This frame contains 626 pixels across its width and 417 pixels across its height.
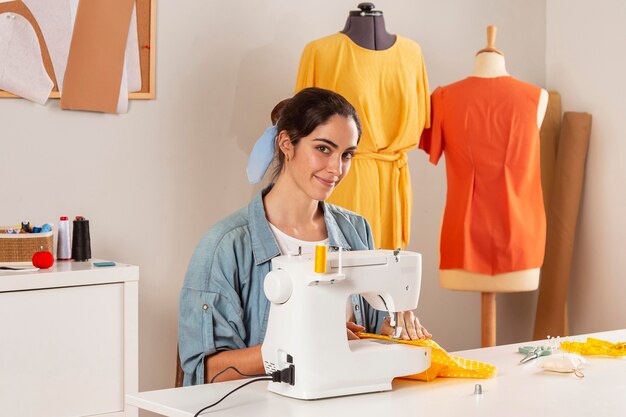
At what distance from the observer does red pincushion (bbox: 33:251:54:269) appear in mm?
3017

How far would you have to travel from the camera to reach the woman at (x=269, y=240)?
243cm

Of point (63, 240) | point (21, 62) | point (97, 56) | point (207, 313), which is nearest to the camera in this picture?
point (207, 313)

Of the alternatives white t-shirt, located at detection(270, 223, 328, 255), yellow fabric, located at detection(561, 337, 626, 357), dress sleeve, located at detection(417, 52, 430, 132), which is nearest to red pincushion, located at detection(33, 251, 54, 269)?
white t-shirt, located at detection(270, 223, 328, 255)

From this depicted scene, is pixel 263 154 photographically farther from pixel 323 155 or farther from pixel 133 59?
pixel 133 59

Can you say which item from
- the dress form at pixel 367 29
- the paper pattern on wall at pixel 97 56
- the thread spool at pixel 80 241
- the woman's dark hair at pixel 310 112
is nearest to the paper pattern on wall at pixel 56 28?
the paper pattern on wall at pixel 97 56

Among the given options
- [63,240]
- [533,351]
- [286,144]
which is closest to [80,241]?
[63,240]

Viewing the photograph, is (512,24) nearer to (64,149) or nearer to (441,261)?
(441,261)

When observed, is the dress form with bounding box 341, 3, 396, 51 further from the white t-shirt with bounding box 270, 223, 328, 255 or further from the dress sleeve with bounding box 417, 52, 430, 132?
the white t-shirt with bounding box 270, 223, 328, 255

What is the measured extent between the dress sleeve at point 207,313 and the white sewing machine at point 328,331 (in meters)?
0.35

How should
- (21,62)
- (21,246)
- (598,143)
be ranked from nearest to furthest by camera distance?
(21,246) → (21,62) → (598,143)

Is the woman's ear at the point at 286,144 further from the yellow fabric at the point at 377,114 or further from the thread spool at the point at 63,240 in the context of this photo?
the yellow fabric at the point at 377,114

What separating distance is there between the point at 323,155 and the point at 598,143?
2633mm

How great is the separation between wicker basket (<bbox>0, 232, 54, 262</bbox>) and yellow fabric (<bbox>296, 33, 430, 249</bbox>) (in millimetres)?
1230

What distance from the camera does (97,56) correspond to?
3719 millimetres
